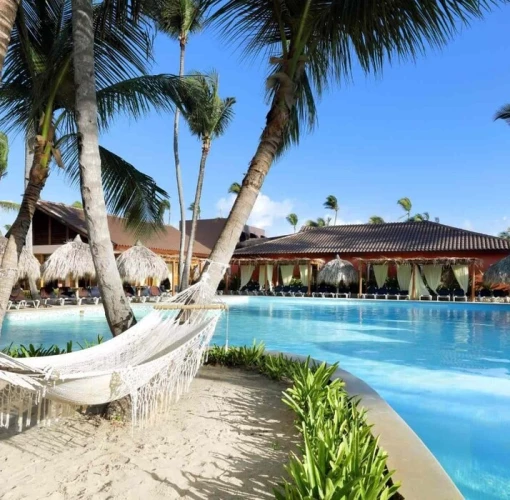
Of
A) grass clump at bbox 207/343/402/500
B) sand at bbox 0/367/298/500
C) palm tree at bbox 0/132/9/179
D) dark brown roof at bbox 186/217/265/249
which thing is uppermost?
palm tree at bbox 0/132/9/179

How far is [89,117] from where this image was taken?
2.82 metres

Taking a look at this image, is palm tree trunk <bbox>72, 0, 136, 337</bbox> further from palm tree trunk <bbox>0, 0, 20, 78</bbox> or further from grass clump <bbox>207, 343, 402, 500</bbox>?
grass clump <bbox>207, 343, 402, 500</bbox>

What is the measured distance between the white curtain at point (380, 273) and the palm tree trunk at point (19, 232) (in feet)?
52.7

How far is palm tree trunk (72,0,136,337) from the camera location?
279 centimetres

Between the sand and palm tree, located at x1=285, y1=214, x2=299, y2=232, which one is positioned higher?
palm tree, located at x1=285, y1=214, x2=299, y2=232

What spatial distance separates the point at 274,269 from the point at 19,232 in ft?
56.2

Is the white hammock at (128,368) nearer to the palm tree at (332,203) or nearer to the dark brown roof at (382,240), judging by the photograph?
the dark brown roof at (382,240)

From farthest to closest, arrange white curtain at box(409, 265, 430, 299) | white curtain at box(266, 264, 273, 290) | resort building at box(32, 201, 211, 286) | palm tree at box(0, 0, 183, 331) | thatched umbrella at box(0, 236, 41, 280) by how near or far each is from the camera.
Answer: white curtain at box(266, 264, 273, 290), white curtain at box(409, 265, 430, 299), resort building at box(32, 201, 211, 286), thatched umbrella at box(0, 236, 41, 280), palm tree at box(0, 0, 183, 331)

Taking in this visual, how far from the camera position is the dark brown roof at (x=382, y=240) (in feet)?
57.9

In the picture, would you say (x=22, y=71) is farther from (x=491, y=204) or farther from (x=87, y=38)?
(x=491, y=204)

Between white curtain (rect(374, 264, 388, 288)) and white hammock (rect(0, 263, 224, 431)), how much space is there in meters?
15.8

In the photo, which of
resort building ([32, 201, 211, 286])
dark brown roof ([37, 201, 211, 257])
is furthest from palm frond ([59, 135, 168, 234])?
resort building ([32, 201, 211, 286])

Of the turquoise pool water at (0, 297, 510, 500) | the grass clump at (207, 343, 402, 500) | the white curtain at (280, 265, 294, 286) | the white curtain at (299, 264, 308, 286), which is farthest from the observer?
the white curtain at (280, 265, 294, 286)

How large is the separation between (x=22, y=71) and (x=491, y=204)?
24049 mm
